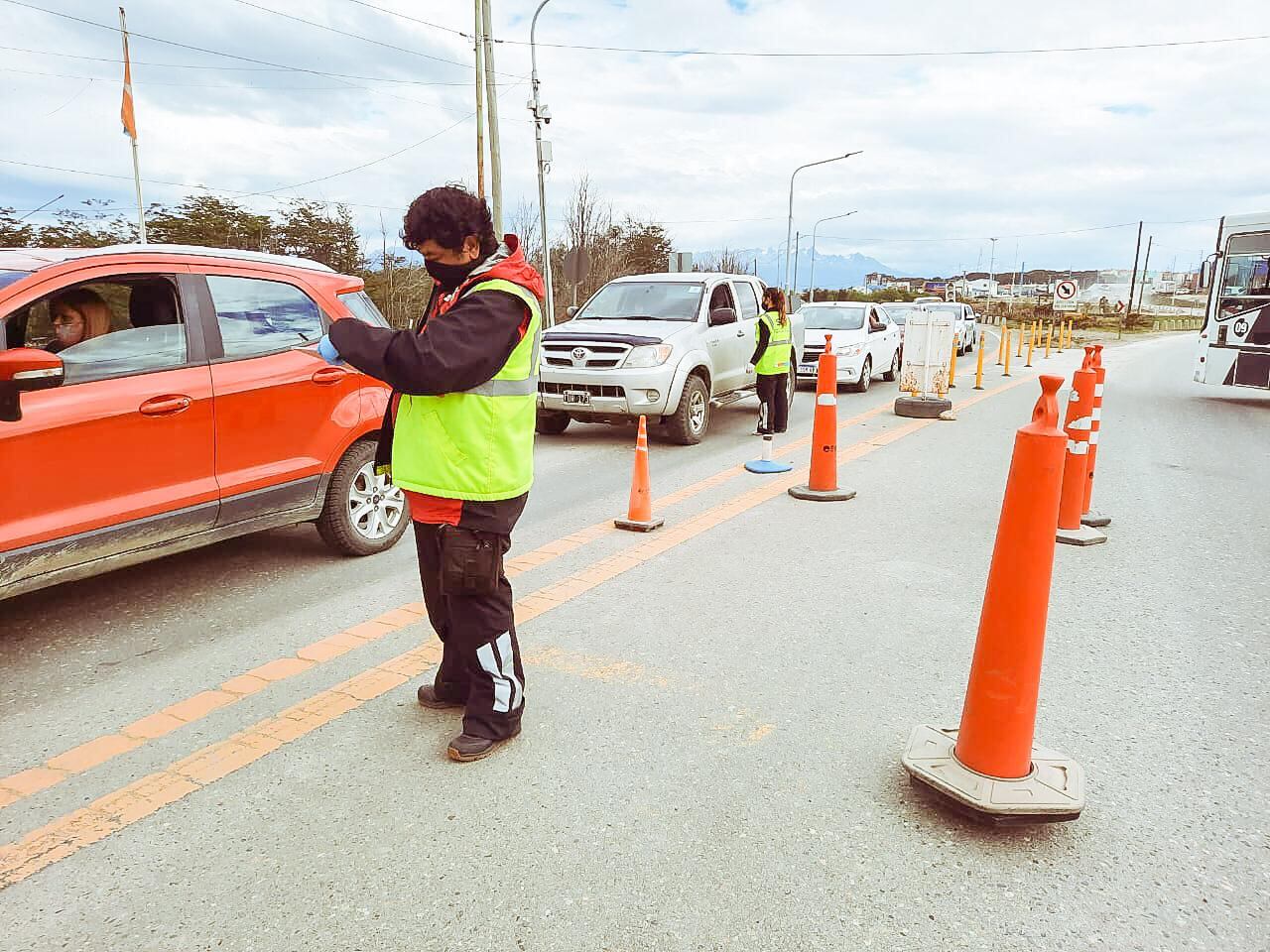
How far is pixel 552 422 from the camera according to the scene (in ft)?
36.4

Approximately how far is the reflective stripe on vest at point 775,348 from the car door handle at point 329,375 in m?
6.25

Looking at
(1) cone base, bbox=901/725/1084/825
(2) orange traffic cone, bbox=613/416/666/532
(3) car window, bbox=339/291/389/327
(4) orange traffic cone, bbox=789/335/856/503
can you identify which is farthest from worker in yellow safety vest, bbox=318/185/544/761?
(4) orange traffic cone, bbox=789/335/856/503

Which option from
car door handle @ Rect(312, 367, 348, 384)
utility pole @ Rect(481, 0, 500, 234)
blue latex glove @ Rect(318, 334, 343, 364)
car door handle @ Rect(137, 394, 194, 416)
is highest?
utility pole @ Rect(481, 0, 500, 234)

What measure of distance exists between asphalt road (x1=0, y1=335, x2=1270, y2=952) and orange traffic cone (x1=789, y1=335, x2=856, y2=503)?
4.40 feet

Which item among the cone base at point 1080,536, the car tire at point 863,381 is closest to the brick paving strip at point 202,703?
the cone base at point 1080,536

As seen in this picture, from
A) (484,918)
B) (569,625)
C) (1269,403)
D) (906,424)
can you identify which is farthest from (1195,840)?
(1269,403)

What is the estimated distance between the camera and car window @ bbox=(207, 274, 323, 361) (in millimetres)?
4867

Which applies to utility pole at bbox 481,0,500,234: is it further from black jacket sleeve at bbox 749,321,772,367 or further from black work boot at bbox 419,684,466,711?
black work boot at bbox 419,684,466,711

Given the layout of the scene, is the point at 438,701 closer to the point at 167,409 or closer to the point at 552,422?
the point at 167,409

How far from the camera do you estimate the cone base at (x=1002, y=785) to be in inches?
110

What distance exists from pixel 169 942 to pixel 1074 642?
13.0 feet

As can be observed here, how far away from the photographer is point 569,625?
4.61 meters

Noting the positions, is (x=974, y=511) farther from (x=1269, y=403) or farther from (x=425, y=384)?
(x=1269, y=403)

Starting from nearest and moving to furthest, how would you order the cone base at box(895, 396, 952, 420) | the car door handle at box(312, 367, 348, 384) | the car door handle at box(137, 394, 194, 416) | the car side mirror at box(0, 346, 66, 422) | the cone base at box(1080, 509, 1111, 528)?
the car side mirror at box(0, 346, 66, 422) < the car door handle at box(137, 394, 194, 416) < the car door handle at box(312, 367, 348, 384) < the cone base at box(1080, 509, 1111, 528) < the cone base at box(895, 396, 952, 420)
